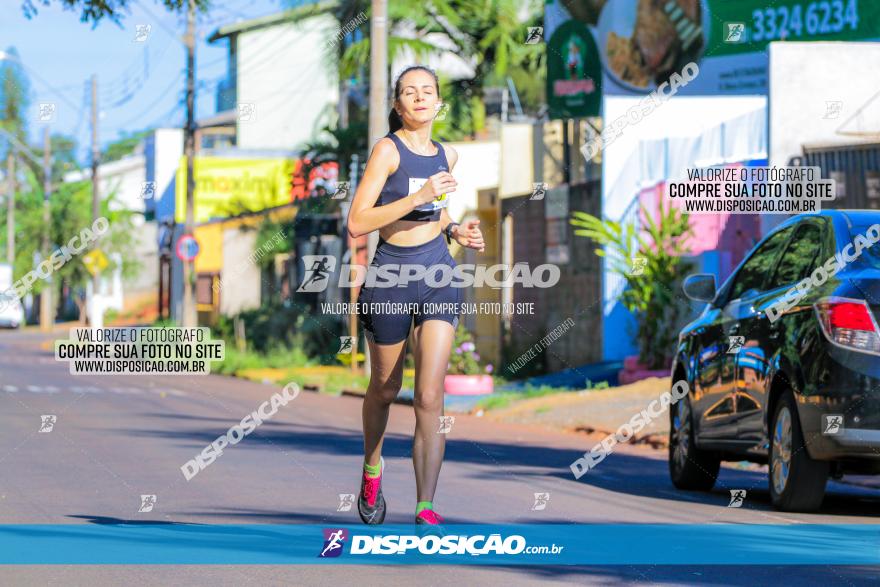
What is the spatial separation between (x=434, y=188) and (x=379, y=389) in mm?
1055

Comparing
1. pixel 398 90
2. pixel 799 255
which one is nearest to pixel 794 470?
pixel 799 255

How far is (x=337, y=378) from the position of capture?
27.8m

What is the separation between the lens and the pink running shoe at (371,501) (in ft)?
24.6

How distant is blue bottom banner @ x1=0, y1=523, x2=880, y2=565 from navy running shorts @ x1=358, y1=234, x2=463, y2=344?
908 millimetres

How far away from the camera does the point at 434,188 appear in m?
6.86

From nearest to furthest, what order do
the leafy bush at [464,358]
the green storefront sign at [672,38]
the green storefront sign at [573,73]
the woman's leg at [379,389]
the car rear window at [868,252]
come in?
the woman's leg at [379,389], the car rear window at [868,252], the leafy bush at [464,358], the green storefront sign at [672,38], the green storefront sign at [573,73]

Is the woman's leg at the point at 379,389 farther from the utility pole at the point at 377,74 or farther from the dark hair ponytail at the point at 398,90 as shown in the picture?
the utility pole at the point at 377,74

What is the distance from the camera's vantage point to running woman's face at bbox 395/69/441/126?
7145mm

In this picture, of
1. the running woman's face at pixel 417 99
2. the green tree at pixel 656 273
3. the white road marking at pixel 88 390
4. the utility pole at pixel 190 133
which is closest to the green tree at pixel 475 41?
the utility pole at pixel 190 133

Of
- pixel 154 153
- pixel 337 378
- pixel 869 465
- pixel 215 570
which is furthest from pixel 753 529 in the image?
pixel 154 153

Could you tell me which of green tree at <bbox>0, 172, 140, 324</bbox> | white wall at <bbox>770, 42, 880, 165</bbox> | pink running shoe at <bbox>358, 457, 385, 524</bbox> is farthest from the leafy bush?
green tree at <bbox>0, 172, 140, 324</bbox>

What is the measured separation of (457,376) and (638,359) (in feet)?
9.42

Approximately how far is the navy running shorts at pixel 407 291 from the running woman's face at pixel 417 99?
0.54 metres

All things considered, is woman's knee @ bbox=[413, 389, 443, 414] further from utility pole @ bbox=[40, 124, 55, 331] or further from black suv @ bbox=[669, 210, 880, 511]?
utility pole @ bbox=[40, 124, 55, 331]
